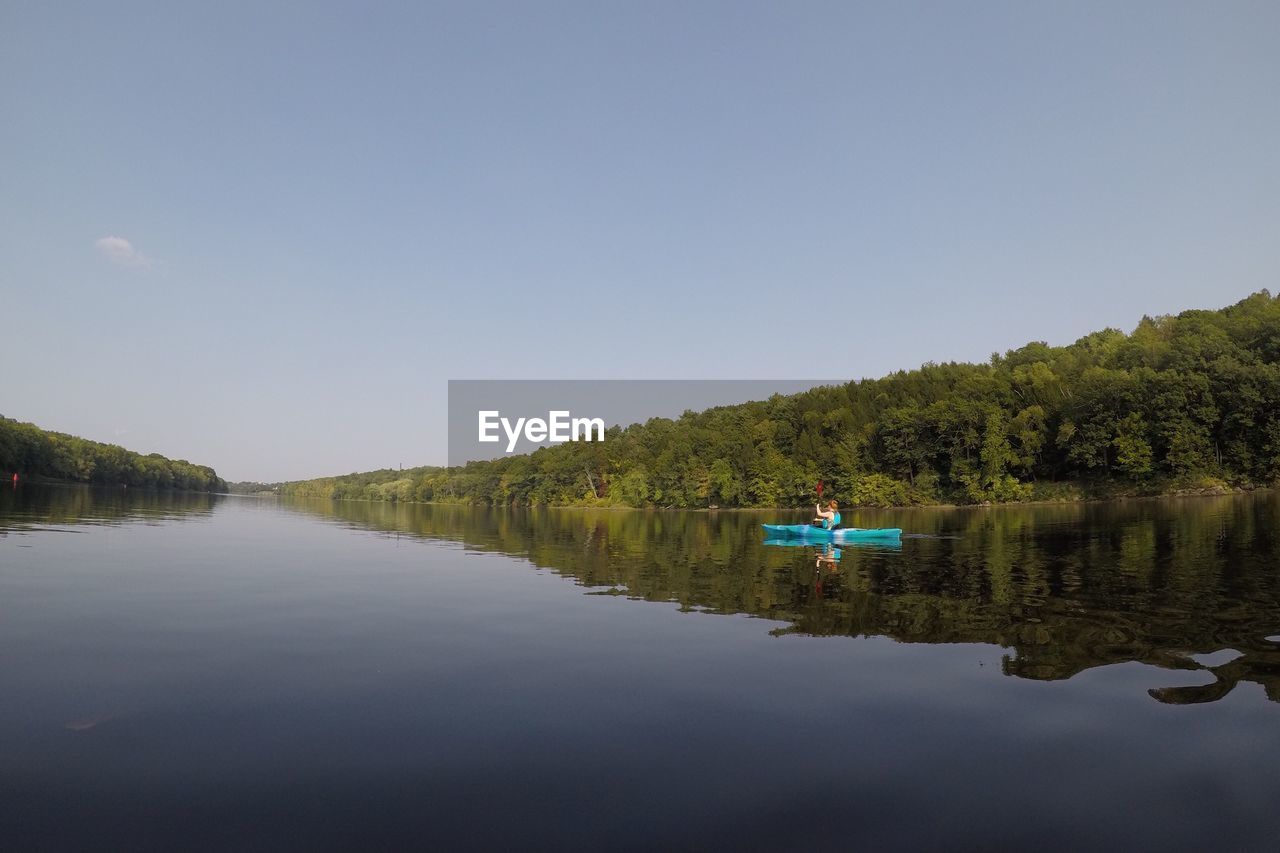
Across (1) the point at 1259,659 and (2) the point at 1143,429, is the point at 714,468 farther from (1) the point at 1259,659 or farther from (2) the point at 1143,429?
(1) the point at 1259,659

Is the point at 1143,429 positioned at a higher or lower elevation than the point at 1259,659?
higher

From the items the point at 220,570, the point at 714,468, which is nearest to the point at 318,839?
the point at 220,570

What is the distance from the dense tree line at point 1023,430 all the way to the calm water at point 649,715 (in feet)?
240

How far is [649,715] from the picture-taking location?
10.1 metres

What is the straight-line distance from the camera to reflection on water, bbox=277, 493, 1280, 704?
12.9 meters

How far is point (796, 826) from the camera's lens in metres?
6.62

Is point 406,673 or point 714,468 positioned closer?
point 406,673

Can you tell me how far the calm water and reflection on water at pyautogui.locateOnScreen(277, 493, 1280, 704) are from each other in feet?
0.55

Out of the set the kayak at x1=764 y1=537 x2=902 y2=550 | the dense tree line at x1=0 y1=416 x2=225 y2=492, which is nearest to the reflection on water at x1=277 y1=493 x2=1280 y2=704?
the kayak at x1=764 y1=537 x2=902 y2=550

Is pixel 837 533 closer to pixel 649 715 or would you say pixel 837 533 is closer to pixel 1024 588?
pixel 1024 588

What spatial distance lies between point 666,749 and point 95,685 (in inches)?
381

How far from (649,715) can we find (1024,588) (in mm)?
15144

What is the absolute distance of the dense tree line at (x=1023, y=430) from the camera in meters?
79.1

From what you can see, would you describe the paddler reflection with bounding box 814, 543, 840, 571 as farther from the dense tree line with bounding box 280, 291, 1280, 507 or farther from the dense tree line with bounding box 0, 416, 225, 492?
the dense tree line with bounding box 0, 416, 225, 492
